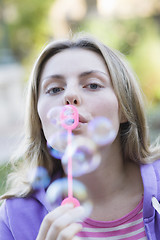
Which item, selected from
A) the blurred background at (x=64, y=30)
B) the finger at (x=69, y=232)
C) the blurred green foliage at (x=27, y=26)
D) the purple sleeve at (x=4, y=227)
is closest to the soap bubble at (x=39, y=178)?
the purple sleeve at (x=4, y=227)

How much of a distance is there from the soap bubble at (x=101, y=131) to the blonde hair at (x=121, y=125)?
114 millimetres

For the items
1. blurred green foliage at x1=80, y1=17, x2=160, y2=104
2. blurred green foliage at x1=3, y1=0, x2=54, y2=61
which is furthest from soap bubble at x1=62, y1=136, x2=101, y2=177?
blurred green foliage at x1=3, y1=0, x2=54, y2=61

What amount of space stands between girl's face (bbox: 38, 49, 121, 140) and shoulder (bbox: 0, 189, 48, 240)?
0.26 meters

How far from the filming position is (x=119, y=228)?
1.26 m

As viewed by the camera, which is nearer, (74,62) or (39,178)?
(74,62)

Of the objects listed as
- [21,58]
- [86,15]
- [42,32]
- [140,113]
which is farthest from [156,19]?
[140,113]

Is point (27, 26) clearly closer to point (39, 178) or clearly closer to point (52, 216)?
point (39, 178)

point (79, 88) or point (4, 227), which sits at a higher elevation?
point (79, 88)

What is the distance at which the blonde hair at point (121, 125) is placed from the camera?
141 cm

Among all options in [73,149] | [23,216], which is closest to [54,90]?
[73,149]

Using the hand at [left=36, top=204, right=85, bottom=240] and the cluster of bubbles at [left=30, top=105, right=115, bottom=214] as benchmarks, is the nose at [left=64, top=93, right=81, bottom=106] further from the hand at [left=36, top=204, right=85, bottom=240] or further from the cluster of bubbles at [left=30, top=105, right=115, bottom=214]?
the hand at [left=36, top=204, right=85, bottom=240]

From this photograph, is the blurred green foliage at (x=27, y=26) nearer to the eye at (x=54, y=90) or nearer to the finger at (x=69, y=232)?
the eye at (x=54, y=90)

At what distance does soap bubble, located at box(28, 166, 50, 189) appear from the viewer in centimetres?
140

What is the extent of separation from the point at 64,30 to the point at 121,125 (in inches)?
284
